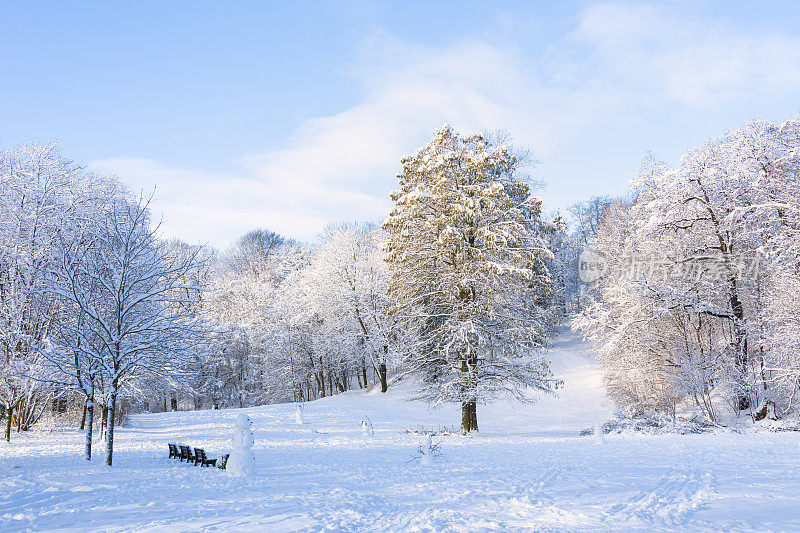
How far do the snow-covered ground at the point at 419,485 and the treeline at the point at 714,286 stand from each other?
162 inches

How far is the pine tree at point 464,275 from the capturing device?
18812 millimetres

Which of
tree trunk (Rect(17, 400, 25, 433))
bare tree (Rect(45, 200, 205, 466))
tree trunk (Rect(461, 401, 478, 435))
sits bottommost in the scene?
tree trunk (Rect(461, 401, 478, 435))

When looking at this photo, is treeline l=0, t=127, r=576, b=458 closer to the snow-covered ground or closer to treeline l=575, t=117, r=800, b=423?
the snow-covered ground

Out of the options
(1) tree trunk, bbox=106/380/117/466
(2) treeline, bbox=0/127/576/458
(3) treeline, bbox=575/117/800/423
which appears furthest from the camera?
(3) treeline, bbox=575/117/800/423

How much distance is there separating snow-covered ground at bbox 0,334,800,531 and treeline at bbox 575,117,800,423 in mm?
4114

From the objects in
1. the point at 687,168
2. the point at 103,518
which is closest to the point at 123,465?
the point at 103,518

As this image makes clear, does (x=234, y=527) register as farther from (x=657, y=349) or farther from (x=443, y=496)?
(x=657, y=349)

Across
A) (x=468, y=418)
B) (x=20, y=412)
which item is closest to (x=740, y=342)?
(x=468, y=418)

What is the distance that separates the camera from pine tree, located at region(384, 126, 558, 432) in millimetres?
18812

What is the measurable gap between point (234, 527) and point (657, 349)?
2209cm

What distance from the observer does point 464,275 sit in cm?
1905

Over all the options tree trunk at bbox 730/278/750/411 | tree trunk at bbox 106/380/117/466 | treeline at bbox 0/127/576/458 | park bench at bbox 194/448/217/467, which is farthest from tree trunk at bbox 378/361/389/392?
tree trunk at bbox 106/380/117/466

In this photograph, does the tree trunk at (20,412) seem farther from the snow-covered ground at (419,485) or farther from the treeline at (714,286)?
Answer: the treeline at (714,286)

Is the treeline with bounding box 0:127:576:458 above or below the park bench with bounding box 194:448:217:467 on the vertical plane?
above
